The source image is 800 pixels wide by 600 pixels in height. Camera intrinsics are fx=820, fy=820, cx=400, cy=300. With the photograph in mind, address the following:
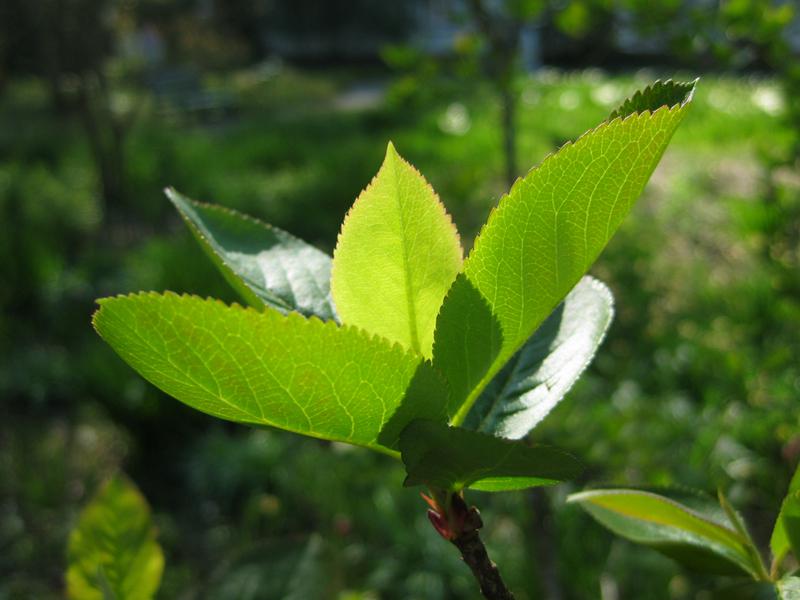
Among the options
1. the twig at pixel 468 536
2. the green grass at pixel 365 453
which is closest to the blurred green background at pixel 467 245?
the green grass at pixel 365 453

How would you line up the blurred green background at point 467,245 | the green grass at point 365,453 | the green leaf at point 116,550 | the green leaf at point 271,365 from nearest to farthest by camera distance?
the green leaf at point 271,365, the green leaf at point 116,550, the blurred green background at point 467,245, the green grass at point 365,453

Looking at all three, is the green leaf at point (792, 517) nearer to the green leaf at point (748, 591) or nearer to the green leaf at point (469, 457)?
the green leaf at point (748, 591)

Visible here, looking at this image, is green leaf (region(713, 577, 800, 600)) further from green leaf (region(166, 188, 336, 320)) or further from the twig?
green leaf (region(166, 188, 336, 320))

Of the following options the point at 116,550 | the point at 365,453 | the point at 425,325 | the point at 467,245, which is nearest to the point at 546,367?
the point at 425,325

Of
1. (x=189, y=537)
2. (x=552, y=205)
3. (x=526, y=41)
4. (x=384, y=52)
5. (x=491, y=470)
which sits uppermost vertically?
(x=552, y=205)

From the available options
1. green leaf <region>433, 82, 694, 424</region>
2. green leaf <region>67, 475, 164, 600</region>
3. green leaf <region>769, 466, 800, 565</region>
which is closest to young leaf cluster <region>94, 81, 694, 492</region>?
green leaf <region>433, 82, 694, 424</region>

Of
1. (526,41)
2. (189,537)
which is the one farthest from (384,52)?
(526,41)

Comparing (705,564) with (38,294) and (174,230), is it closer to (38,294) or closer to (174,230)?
(38,294)
